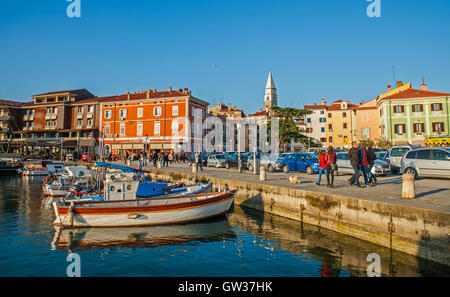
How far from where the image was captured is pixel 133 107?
5391cm

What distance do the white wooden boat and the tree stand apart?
1352 inches

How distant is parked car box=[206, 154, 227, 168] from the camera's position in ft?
107

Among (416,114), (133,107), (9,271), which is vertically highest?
(133,107)

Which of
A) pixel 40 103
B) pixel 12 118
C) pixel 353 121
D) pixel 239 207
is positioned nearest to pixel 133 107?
pixel 40 103

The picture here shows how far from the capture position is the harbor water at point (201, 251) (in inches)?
292

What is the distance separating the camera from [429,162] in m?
14.0

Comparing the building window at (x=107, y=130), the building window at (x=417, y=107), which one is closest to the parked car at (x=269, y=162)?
the building window at (x=417, y=107)

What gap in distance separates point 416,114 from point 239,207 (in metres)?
39.7

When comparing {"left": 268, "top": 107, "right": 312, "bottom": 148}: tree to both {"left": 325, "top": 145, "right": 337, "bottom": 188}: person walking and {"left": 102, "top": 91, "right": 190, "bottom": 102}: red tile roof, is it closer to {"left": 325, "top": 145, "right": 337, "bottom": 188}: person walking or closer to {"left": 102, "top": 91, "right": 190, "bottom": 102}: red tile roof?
{"left": 102, "top": 91, "right": 190, "bottom": 102}: red tile roof

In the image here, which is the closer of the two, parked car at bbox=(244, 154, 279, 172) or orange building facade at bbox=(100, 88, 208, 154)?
parked car at bbox=(244, 154, 279, 172)

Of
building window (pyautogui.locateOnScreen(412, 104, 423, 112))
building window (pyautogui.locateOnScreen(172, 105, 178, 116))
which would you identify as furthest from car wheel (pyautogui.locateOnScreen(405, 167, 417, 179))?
building window (pyautogui.locateOnScreen(172, 105, 178, 116))

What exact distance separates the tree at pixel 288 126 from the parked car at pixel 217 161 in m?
15.6

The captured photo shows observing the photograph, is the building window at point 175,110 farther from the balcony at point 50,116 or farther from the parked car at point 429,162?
the parked car at point 429,162
